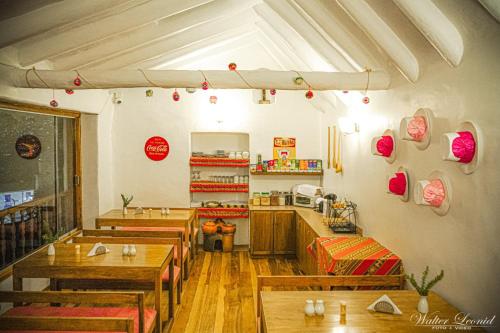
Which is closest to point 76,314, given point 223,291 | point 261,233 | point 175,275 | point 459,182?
point 175,275

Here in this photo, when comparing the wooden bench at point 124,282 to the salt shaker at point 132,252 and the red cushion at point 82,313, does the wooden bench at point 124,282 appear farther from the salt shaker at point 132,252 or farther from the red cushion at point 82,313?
the red cushion at point 82,313

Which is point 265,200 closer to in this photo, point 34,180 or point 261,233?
point 261,233

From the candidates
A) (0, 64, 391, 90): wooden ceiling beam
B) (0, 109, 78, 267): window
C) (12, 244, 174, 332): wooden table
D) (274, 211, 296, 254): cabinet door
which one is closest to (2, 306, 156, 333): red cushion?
(12, 244, 174, 332): wooden table

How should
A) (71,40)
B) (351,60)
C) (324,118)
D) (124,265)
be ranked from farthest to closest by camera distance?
1. (324,118)
2. (351,60)
3. (71,40)
4. (124,265)

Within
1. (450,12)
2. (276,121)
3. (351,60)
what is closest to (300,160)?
(276,121)

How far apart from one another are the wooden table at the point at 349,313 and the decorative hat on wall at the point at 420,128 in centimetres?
122

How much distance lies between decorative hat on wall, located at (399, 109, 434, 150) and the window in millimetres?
3487

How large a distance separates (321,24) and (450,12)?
4.95ft

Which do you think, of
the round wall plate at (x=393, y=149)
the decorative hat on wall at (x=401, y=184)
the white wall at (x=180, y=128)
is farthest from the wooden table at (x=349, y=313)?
the white wall at (x=180, y=128)

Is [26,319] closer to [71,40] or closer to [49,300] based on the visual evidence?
[49,300]

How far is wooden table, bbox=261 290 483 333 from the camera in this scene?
7.77ft

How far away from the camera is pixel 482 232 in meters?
2.40

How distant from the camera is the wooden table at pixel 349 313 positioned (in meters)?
2.37
